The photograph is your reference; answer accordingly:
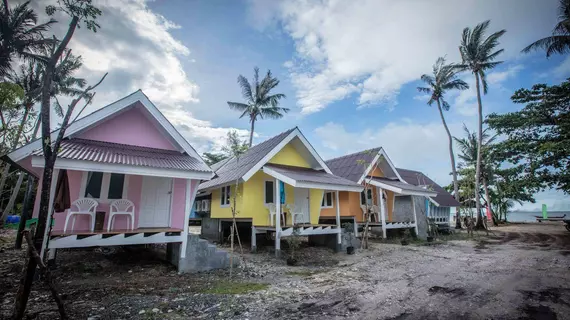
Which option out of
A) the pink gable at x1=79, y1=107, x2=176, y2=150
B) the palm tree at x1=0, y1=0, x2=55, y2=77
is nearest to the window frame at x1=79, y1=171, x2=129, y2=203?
the pink gable at x1=79, y1=107, x2=176, y2=150

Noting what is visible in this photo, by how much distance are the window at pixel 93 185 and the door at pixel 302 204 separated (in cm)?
858

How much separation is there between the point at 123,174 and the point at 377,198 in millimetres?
15856

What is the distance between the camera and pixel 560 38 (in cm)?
1808

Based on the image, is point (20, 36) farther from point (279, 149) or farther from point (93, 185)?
point (279, 149)

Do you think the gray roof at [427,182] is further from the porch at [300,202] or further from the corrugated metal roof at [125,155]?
the corrugated metal roof at [125,155]

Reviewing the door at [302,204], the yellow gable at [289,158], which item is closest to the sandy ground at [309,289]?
the door at [302,204]

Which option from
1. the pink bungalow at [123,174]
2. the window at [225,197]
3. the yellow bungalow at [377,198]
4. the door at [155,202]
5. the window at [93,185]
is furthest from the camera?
the yellow bungalow at [377,198]

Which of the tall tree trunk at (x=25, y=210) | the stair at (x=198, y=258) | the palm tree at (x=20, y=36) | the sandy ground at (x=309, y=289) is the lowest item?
the sandy ground at (x=309, y=289)

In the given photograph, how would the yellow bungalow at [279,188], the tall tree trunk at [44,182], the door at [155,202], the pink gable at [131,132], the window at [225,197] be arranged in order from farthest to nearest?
the window at [225,197], the yellow bungalow at [279,188], the door at [155,202], the pink gable at [131,132], the tall tree trunk at [44,182]

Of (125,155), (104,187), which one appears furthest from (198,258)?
(104,187)

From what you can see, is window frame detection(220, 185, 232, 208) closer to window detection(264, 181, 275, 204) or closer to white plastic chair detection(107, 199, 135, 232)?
window detection(264, 181, 275, 204)

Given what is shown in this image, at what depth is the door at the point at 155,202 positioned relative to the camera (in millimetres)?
9328

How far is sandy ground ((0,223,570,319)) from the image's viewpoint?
491 cm

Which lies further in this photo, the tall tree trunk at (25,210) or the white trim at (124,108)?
the tall tree trunk at (25,210)
